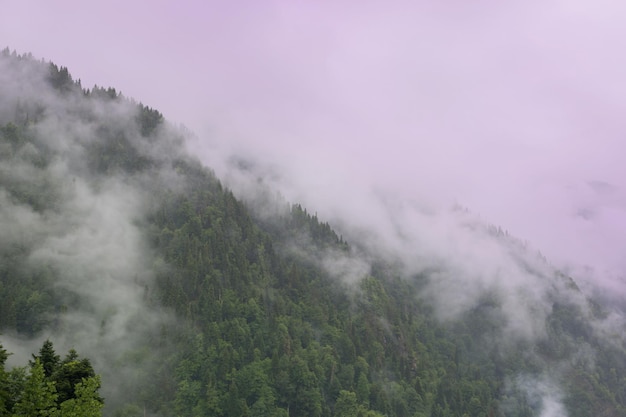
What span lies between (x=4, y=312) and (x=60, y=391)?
105 m

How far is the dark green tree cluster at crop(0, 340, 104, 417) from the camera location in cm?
5250

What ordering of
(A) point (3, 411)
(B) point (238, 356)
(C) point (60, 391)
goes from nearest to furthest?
(A) point (3, 411), (C) point (60, 391), (B) point (238, 356)

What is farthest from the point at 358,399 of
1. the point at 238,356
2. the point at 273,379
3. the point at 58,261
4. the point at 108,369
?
the point at 58,261

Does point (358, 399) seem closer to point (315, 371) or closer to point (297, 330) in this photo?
point (315, 371)

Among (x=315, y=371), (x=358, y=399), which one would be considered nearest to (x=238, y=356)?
(x=315, y=371)

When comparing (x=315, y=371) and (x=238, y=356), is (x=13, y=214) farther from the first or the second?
(x=315, y=371)

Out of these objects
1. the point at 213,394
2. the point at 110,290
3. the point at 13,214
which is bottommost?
the point at 213,394

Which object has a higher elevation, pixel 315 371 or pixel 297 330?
pixel 297 330

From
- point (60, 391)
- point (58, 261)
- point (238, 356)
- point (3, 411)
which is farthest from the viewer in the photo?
point (58, 261)

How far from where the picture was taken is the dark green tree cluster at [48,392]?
172 feet

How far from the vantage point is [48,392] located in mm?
54969

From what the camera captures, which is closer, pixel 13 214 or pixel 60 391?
pixel 60 391

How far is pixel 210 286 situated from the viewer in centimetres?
19288

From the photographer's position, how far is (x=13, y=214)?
19325cm
